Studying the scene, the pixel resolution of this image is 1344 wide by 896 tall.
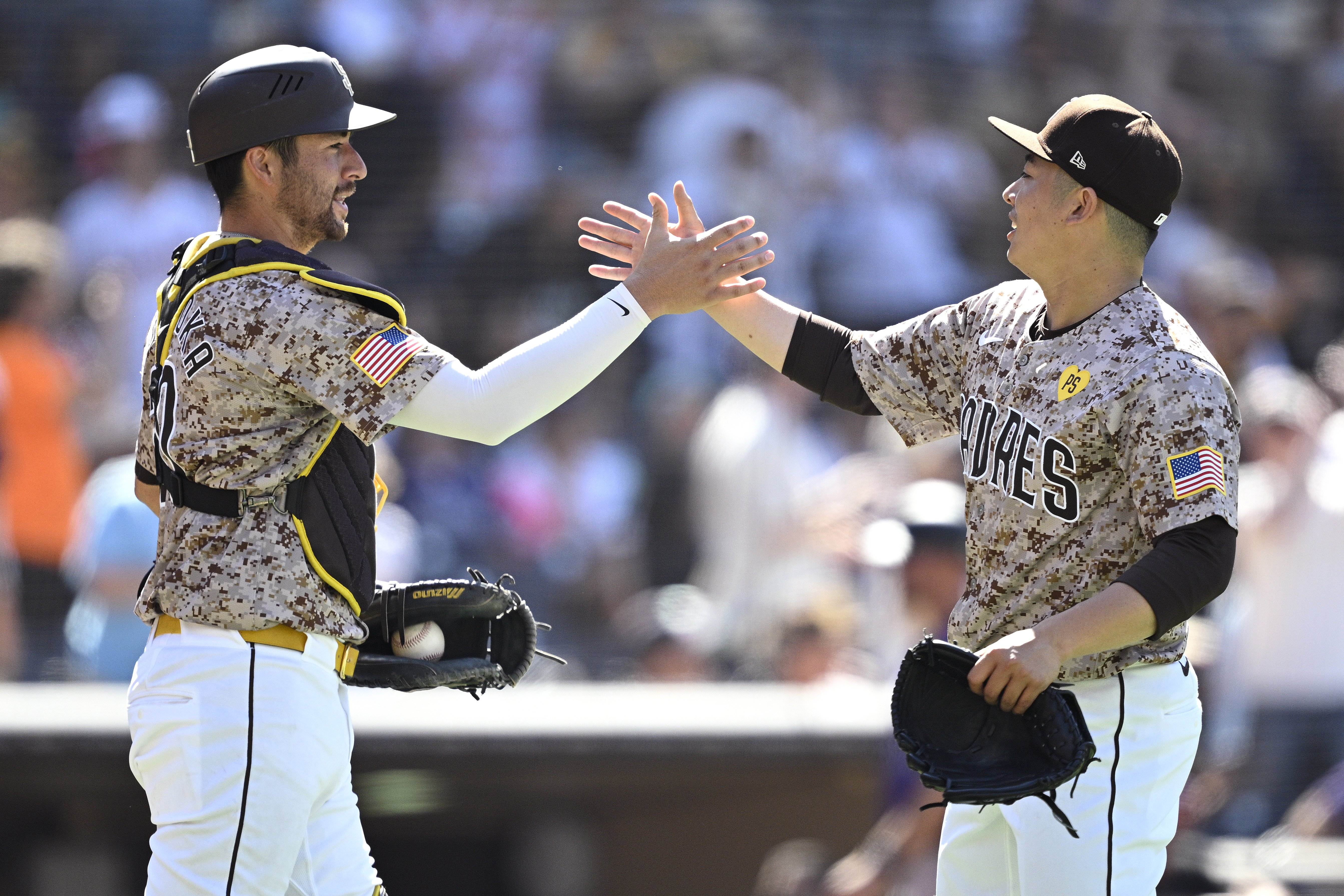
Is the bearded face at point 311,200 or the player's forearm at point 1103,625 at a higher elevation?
the bearded face at point 311,200

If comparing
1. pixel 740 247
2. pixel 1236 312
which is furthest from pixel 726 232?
pixel 1236 312

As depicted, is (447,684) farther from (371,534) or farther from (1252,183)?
(1252,183)

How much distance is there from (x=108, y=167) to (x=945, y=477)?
4628 millimetres

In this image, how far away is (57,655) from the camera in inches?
255

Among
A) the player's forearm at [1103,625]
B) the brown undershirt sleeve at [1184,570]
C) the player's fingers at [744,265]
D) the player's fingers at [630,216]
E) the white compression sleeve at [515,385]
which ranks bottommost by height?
the player's forearm at [1103,625]

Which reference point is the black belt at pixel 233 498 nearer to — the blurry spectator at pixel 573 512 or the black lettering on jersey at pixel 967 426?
the black lettering on jersey at pixel 967 426

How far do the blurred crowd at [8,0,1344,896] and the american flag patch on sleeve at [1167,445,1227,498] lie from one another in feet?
7.23

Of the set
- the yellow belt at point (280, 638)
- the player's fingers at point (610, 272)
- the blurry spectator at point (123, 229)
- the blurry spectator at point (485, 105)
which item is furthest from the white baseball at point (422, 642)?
the blurry spectator at point (485, 105)

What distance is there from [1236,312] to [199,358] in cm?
628

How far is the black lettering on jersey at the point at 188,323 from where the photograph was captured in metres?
2.75

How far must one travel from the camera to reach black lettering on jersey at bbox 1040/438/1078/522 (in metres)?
2.80

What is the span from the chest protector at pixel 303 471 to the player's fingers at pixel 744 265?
68 centimetres

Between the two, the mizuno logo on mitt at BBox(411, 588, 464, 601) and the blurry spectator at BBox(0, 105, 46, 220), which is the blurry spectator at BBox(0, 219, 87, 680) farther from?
the mizuno logo on mitt at BBox(411, 588, 464, 601)

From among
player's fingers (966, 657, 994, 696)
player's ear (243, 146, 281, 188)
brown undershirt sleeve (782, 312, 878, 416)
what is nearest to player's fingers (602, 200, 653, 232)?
brown undershirt sleeve (782, 312, 878, 416)
